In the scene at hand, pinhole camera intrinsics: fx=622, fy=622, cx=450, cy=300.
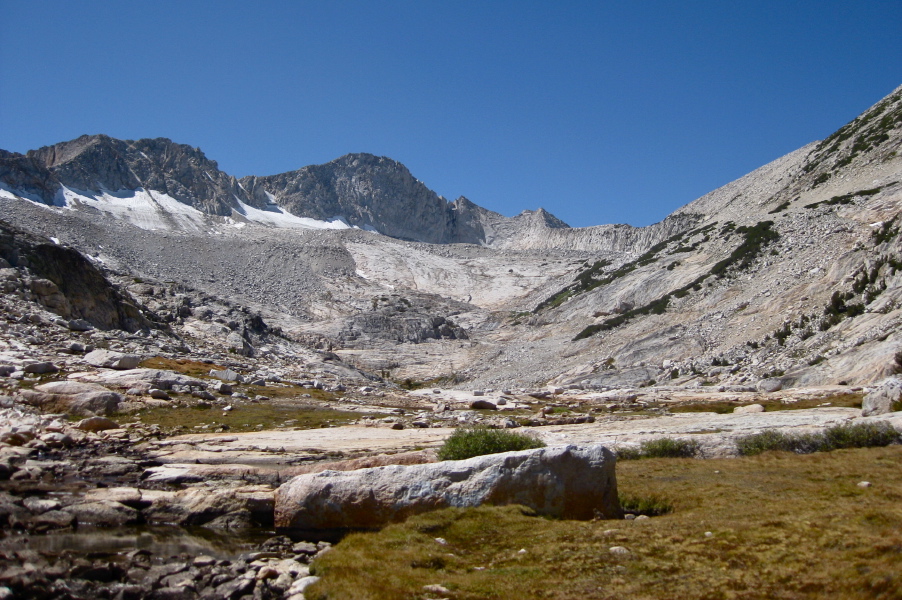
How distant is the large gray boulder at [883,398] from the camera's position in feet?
88.4

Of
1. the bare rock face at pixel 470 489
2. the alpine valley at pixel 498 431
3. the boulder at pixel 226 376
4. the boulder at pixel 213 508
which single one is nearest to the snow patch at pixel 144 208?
the alpine valley at pixel 498 431

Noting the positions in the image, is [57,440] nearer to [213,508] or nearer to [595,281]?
[213,508]

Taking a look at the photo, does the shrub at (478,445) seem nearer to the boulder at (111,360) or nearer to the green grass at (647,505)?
the green grass at (647,505)

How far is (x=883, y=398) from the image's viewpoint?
1077 inches

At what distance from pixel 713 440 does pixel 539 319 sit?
80551mm

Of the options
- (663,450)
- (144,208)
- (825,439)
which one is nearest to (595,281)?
(825,439)

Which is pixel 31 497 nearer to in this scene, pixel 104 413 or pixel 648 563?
pixel 104 413

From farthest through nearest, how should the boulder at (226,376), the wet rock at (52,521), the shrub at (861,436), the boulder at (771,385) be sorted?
the boulder at (771,385) < the boulder at (226,376) < the shrub at (861,436) < the wet rock at (52,521)

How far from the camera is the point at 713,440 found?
24.7m

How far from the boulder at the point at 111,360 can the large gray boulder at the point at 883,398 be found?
3966cm

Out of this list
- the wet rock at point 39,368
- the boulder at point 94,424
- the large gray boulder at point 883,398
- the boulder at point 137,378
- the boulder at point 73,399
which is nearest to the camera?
the boulder at point 94,424

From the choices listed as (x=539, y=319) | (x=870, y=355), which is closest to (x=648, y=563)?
(x=870, y=355)

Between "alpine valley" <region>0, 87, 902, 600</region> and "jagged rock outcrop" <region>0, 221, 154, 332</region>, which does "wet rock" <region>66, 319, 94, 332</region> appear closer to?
"alpine valley" <region>0, 87, 902, 600</region>

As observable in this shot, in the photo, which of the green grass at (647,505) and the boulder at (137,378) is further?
→ the boulder at (137,378)
